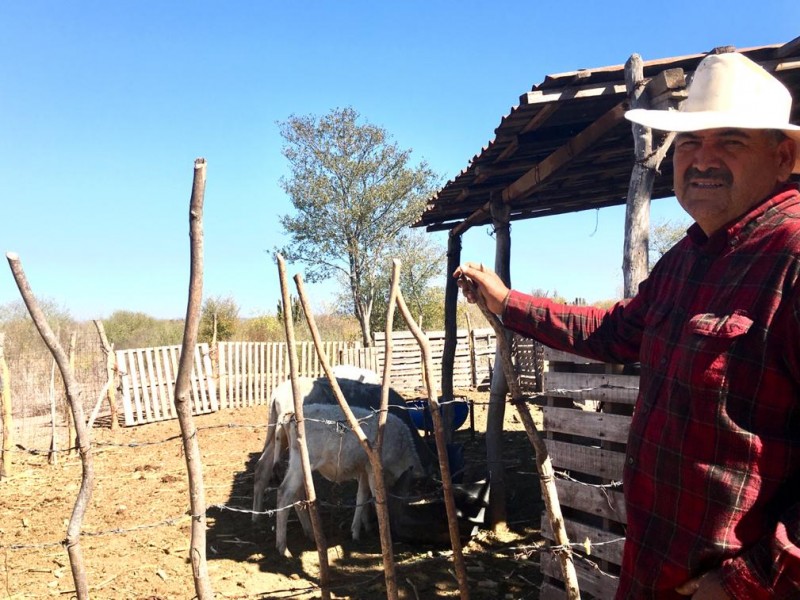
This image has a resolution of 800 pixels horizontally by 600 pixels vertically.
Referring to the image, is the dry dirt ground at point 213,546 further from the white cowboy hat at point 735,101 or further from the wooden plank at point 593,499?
the white cowboy hat at point 735,101

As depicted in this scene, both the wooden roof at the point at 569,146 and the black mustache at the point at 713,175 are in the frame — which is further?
the wooden roof at the point at 569,146

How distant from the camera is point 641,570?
1.73 metres

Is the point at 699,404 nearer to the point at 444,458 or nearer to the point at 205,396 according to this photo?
the point at 444,458

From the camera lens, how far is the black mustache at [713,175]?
5.62 feet

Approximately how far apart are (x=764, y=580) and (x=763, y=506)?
178 millimetres

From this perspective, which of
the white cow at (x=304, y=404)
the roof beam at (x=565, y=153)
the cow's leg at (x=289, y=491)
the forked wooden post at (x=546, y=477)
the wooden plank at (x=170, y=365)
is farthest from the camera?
the wooden plank at (x=170, y=365)

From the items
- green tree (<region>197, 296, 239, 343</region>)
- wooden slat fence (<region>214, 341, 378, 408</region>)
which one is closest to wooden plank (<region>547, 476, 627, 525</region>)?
wooden slat fence (<region>214, 341, 378, 408</region>)

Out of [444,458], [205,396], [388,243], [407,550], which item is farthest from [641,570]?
[388,243]

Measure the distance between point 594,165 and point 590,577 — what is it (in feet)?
12.8

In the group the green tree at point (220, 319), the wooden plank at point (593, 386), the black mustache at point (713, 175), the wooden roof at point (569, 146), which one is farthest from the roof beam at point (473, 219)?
the green tree at point (220, 319)

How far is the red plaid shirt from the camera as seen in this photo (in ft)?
4.86

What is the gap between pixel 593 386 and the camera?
3.71 metres

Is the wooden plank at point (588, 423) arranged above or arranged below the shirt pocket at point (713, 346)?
below

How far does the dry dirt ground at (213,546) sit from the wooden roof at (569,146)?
2.24 metres
